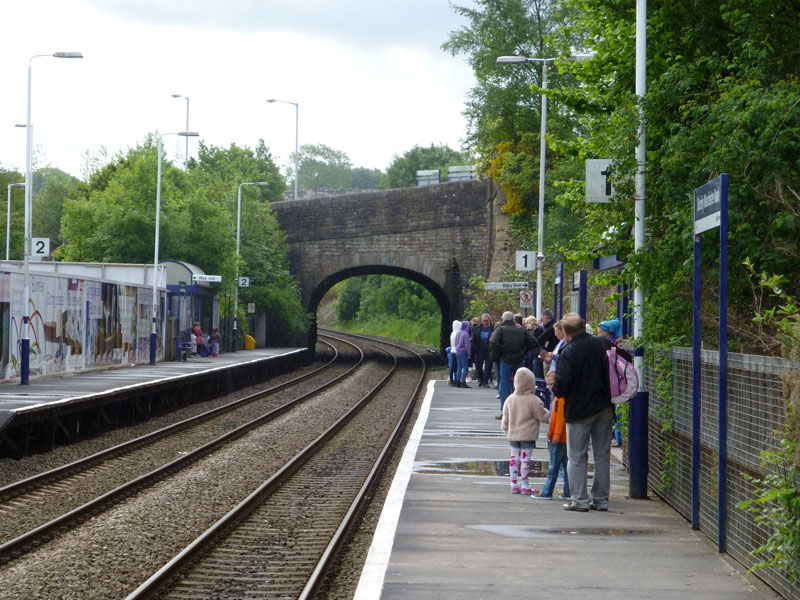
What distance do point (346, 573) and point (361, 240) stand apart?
3739cm

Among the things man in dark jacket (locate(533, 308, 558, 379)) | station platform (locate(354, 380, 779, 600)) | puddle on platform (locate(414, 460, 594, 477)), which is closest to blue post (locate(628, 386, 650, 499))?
station platform (locate(354, 380, 779, 600))

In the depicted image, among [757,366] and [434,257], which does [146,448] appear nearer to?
[757,366]

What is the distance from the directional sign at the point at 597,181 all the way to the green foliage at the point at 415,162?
9213 centimetres

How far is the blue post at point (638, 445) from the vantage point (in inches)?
392

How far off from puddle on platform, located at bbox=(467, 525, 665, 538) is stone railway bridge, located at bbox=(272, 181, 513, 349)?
33.3m

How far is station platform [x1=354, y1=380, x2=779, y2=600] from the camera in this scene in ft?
20.9

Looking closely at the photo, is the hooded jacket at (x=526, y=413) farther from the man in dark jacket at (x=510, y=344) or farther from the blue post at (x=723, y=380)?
the man in dark jacket at (x=510, y=344)

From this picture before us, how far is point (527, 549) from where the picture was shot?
297 inches

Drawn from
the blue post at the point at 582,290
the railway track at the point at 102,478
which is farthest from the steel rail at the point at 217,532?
the blue post at the point at 582,290

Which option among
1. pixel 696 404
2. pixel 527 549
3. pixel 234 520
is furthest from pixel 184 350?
pixel 527 549

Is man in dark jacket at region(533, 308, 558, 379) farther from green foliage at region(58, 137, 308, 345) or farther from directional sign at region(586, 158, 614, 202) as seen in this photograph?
green foliage at region(58, 137, 308, 345)

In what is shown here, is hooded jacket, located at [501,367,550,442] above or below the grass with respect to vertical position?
above

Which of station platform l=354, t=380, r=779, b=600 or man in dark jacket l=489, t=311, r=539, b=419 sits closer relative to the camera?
station platform l=354, t=380, r=779, b=600

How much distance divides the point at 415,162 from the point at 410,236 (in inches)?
2448
